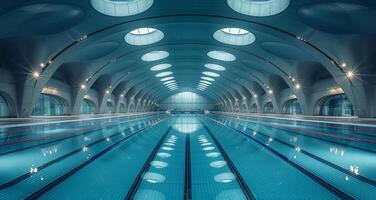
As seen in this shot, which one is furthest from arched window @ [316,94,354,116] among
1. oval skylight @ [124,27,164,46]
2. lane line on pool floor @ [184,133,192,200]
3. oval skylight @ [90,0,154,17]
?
lane line on pool floor @ [184,133,192,200]

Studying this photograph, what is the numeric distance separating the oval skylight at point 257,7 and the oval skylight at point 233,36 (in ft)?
17.0

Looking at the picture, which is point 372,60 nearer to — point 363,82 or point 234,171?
point 363,82

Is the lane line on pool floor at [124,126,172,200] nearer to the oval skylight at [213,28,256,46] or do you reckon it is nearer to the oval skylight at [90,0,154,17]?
the oval skylight at [90,0,154,17]

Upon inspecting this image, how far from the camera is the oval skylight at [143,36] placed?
58.5ft

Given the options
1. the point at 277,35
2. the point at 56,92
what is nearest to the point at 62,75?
the point at 56,92

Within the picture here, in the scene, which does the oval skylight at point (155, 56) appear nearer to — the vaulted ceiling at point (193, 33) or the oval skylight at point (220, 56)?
the vaulted ceiling at point (193, 33)

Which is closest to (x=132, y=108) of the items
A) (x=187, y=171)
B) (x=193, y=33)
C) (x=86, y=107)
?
(x=86, y=107)

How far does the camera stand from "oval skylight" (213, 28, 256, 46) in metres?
Answer: 17.7

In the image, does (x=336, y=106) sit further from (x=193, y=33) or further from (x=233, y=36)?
(x=193, y=33)

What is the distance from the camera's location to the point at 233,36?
716 inches

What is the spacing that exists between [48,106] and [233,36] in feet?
65.1

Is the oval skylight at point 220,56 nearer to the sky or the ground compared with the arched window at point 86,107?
nearer to the sky

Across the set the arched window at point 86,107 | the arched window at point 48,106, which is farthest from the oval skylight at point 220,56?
the arched window at point 86,107

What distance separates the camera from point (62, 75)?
72.2ft
